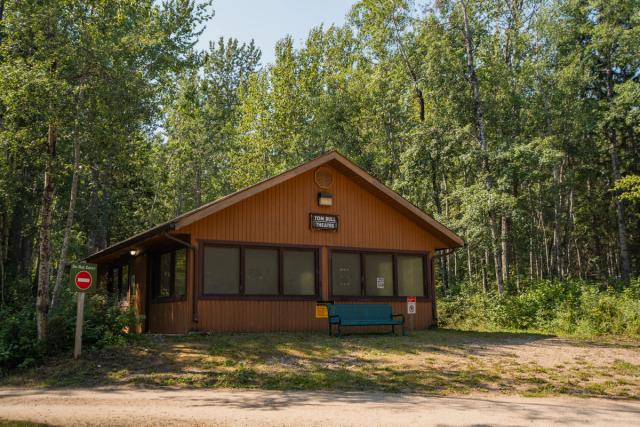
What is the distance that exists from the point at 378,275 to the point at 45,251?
9030 mm

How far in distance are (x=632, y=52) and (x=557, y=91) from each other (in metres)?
3.64

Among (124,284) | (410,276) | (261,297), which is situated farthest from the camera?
(124,284)

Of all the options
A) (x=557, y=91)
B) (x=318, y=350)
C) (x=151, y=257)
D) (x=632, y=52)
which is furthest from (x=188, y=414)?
(x=632, y=52)

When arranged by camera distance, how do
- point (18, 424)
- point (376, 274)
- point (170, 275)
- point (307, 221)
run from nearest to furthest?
point (18, 424), point (170, 275), point (307, 221), point (376, 274)

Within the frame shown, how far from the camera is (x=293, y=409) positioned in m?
7.93

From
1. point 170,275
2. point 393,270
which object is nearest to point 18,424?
point 170,275

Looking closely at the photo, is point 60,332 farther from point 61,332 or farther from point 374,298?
point 374,298

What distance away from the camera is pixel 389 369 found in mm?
10984

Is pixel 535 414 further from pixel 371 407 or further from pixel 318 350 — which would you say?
pixel 318 350

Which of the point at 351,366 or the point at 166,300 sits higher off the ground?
the point at 166,300

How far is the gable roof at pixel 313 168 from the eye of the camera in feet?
48.0

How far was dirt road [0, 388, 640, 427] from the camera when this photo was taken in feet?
23.6

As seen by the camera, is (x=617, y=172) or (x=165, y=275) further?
(x=617, y=172)

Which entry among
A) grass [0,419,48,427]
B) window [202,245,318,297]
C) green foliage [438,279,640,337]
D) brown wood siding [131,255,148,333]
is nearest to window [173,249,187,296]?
window [202,245,318,297]
